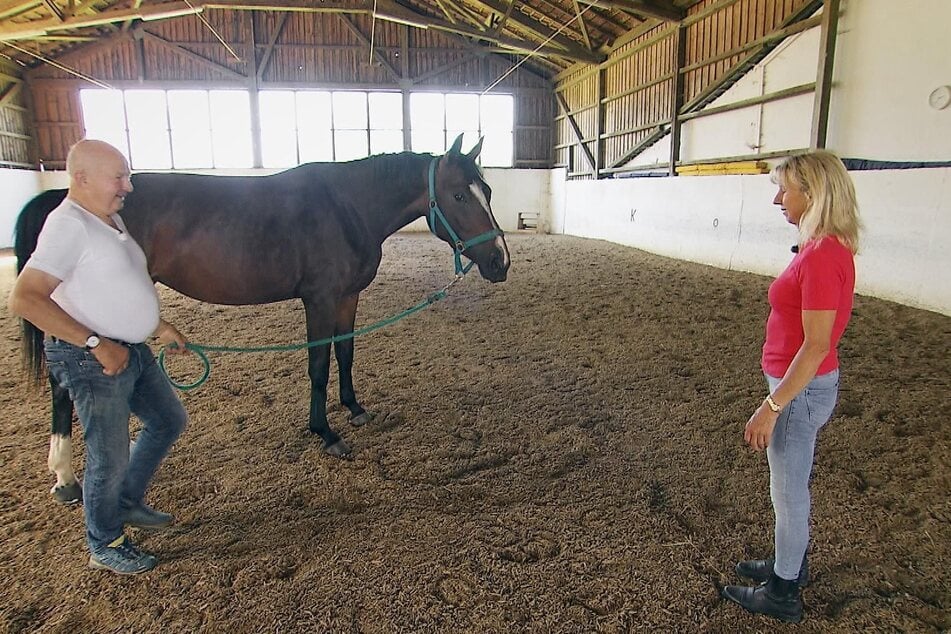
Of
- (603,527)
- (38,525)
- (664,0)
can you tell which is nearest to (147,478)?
(38,525)

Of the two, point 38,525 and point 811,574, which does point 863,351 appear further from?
point 38,525

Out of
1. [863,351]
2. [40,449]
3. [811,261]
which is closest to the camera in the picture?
[811,261]

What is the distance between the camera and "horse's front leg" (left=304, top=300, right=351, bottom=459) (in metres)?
2.91

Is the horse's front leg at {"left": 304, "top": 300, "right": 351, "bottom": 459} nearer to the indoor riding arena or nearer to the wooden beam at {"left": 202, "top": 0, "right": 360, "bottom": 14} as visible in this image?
the indoor riding arena

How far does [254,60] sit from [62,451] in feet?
59.4

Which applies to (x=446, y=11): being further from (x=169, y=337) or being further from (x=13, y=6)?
(x=169, y=337)

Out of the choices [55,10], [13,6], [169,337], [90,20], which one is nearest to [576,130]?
[90,20]

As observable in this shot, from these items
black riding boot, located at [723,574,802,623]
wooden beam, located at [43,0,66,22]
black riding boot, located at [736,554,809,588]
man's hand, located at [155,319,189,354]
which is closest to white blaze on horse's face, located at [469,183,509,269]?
man's hand, located at [155,319,189,354]

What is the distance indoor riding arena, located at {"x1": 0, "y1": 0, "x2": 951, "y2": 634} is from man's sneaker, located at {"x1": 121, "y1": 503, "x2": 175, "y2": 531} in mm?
50

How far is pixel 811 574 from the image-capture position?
75.3 inches

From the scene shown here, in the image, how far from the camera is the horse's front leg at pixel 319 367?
114 inches

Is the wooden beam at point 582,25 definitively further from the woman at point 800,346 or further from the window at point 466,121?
the woman at point 800,346

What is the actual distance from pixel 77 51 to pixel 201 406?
19314 mm

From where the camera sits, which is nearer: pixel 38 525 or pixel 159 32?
pixel 38 525
